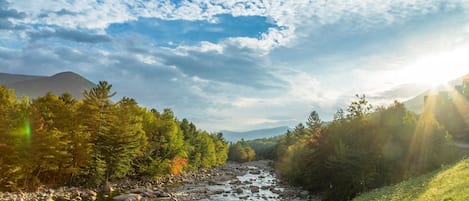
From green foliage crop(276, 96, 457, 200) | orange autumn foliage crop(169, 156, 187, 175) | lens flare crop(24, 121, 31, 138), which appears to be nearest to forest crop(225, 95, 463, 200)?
green foliage crop(276, 96, 457, 200)

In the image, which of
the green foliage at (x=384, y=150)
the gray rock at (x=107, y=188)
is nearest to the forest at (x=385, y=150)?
the green foliage at (x=384, y=150)

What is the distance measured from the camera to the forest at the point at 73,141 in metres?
41.7

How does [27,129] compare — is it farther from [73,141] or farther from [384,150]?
A: [384,150]

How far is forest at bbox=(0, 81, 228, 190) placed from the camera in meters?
41.7

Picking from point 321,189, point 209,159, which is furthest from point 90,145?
point 209,159

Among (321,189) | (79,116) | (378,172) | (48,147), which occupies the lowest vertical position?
(321,189)

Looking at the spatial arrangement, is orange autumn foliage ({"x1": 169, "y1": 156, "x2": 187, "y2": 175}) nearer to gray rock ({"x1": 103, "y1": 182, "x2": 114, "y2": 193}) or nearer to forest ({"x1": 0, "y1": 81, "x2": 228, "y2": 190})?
forest ({"x1": 0, "y1": 81, "x2": 228, "y2": 190})

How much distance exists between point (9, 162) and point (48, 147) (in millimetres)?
4494

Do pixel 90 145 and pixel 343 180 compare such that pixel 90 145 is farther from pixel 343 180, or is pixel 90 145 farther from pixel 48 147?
pixel 343 180

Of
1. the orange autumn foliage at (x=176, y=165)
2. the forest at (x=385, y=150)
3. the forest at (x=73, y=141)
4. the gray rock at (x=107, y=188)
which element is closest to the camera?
the forest at (x=385, y=150)

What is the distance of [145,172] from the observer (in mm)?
69062

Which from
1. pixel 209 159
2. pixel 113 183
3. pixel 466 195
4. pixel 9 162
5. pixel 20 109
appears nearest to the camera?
pixel 466 195

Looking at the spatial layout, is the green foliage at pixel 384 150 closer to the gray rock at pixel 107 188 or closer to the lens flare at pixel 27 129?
the gray rock at pixel 107 188

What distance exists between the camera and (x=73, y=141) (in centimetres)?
5003
